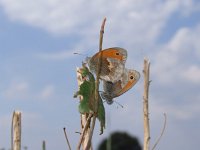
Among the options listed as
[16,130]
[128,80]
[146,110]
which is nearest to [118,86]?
[128,80]

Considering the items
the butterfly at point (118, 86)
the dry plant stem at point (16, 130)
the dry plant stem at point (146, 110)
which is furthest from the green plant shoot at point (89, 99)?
the dry plant stem at point (146, 110)

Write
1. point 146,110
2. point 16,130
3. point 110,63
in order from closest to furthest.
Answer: point 110,63, point 16,130, point 146,110

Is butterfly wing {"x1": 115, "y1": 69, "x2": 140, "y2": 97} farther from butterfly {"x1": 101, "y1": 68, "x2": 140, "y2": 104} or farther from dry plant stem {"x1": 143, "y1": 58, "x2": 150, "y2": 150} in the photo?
dry plant stem {"x1": 143, "y1": 58, "x2": 150, "y2": 150}

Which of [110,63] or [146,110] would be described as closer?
[110,63]

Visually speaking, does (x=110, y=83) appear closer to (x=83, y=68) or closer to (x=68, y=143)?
(x=83, y=68)

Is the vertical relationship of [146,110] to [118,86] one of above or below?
below

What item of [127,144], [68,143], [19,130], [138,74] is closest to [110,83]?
[138,74]

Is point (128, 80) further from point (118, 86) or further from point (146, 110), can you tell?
point (146, 110)
